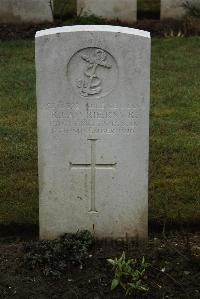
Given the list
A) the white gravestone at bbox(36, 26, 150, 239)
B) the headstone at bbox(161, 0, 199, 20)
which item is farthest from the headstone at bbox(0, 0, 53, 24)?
the white gravestone at bbox(36, 26, 150, 239)

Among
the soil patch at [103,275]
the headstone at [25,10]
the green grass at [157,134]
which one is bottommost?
the soil patch at [103,275]

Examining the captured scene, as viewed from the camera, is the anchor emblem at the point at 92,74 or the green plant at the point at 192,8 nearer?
the anchor emblem at the point at 92,74

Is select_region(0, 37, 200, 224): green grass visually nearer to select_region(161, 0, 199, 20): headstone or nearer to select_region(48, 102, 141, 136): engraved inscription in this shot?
select_region(48, 102, 141, 136): engraved inscription

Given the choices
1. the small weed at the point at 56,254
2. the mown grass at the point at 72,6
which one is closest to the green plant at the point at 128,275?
the small weed at the point at 56,254

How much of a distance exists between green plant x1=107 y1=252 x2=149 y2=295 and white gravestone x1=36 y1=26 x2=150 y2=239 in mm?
431

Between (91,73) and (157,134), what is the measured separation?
110 inches

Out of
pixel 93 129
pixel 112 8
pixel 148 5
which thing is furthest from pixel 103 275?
pixel 148 5

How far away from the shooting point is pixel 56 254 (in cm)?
505

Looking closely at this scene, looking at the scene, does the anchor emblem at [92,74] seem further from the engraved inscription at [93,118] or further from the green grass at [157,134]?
the green grass at [157,134]

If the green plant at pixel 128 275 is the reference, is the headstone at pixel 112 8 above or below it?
above

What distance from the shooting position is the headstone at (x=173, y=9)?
13.0 metres

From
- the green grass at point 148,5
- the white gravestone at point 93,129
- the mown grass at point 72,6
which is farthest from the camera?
the green grass at point 148,5

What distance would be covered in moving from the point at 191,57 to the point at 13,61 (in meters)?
2.63

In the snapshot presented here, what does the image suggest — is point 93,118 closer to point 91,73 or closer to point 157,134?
point 91,73
